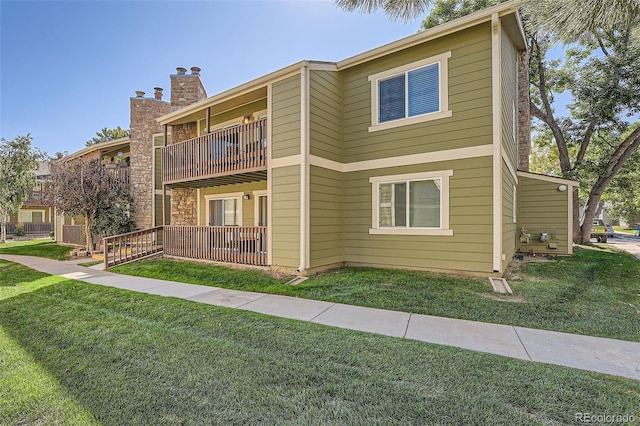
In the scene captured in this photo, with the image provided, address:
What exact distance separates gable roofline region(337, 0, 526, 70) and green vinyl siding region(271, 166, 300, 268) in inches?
140

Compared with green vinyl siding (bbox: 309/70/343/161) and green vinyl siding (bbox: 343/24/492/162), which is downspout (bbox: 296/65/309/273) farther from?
green vinyl siding (bbox: 343/24/492/162)

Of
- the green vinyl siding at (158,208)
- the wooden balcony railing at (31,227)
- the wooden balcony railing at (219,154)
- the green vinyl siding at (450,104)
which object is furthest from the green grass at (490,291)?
the wooden balcony railing at (31,227)

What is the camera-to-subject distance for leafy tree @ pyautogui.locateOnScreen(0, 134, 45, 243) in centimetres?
1819

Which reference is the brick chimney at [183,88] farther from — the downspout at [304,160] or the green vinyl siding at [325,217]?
the green vinyl siding at [325,217]

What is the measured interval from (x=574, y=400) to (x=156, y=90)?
1863 centimetres

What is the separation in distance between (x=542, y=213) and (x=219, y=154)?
11795 millimetres

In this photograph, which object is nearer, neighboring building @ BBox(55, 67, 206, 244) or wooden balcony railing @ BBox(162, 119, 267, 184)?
wooden balcony railing @ BBox(162, 119, 267, 184)

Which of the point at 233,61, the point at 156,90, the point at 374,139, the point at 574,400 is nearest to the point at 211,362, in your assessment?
the point at 574,400

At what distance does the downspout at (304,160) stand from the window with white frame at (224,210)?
15.1ft

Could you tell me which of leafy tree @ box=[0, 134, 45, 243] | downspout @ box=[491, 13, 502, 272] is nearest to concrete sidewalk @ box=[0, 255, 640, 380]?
downspout @ box=[491, 13, 502, 272]

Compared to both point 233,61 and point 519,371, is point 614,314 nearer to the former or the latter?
point 519,371

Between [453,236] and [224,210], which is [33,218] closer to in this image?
[224,210]

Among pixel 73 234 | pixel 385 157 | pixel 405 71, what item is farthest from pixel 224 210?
pixel 73 234

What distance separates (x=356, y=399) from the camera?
8.11 feet
